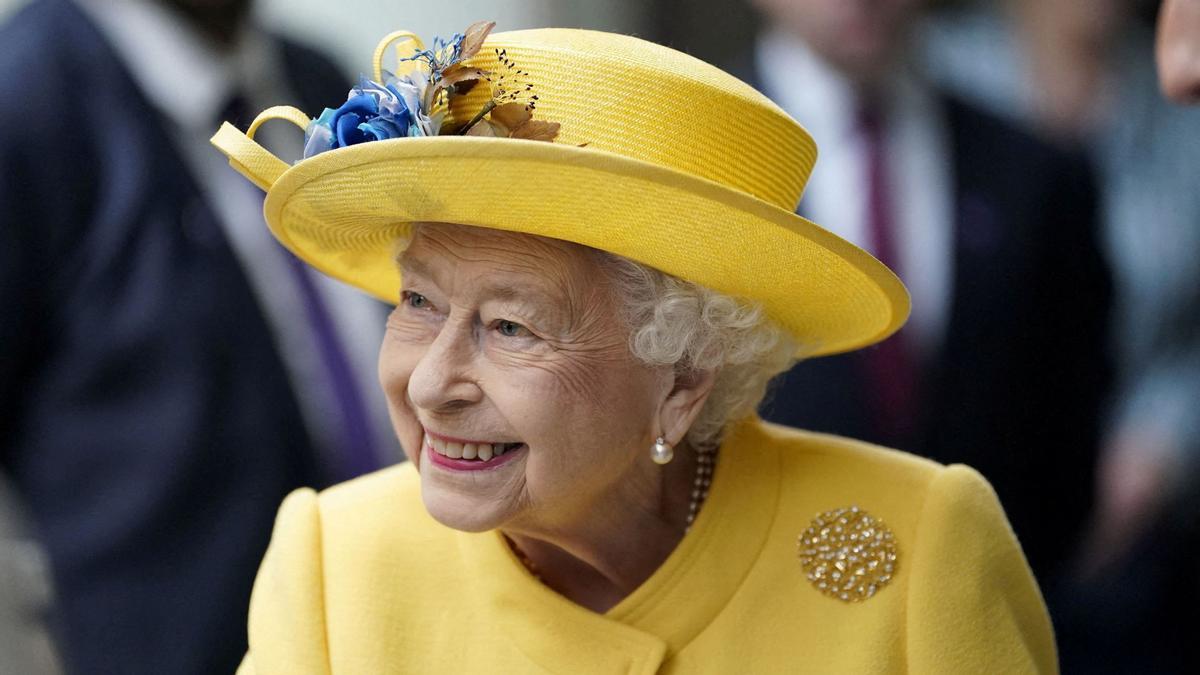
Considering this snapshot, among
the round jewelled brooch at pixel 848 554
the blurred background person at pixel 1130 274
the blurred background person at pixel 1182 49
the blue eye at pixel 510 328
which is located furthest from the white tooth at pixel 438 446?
the blurred background person at pixel 1130 274

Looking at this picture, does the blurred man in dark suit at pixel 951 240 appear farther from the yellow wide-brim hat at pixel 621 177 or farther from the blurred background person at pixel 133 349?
the yellow wide-brim hat at pixel 621 177

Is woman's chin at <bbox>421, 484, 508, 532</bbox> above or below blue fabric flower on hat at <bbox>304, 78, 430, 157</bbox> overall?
below

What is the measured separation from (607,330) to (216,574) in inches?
77.0

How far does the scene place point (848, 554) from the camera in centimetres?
257

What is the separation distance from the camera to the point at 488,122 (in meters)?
2.21

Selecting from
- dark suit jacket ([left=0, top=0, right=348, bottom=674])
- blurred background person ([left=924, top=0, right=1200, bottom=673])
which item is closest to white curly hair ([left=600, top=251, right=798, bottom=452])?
dark suit jacket ([left=0, top=0, right=348, bottom=674])

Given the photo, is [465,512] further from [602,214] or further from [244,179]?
[244,179]

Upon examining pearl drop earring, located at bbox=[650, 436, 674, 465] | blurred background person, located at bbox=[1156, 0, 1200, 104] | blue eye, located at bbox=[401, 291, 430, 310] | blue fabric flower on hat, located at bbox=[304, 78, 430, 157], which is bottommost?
pearl drop earring, located at bbox=[650, 436, 674, 465]

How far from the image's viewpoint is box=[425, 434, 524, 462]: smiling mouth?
2.36m

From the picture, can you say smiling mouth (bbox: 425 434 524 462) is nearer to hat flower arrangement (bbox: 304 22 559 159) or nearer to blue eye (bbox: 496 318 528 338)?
blue eye (bbox: 496 318 528 338)

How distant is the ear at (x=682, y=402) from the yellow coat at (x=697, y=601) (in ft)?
0.63

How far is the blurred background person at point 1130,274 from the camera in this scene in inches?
201

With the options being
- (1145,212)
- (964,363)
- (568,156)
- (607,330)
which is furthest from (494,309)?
(1145,212)

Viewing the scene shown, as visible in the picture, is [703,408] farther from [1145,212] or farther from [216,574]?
[1145,212]
